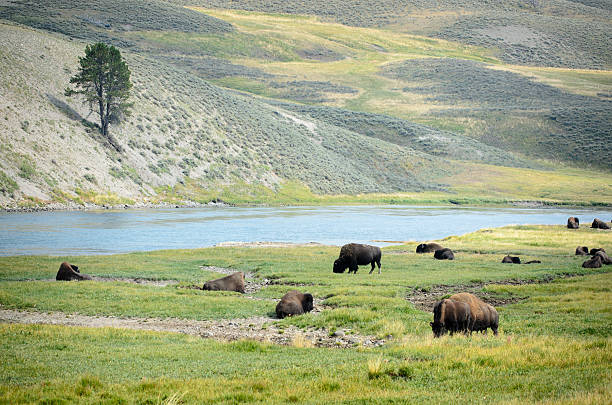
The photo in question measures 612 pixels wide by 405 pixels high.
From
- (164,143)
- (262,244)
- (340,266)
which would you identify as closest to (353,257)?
(340,266)

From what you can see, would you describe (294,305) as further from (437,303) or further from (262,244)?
(262,244)

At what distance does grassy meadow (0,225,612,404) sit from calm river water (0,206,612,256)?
11.7 m

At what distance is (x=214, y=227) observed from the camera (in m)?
55.2

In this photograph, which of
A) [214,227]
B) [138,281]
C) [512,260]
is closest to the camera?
[138,281]

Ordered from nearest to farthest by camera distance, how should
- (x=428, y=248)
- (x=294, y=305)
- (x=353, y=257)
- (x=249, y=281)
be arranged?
1. (x=294, y=305)
2. (x=249, y=281)
3. (x=353, y=257)
4. (x=428, y=248)

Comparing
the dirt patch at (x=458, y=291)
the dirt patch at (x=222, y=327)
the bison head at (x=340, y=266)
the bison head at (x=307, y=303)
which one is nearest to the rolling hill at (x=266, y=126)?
the bison head at (x=340, y=266)

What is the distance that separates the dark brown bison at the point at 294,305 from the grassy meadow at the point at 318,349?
0.74 m

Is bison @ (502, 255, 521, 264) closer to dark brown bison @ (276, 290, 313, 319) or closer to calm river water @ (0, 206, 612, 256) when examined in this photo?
calm river water @ (0, 206, 612, 256)

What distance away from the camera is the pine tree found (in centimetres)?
7688

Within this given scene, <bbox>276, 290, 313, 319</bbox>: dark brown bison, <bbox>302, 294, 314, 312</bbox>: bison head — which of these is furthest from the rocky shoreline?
<bbox>302, 294, 314, 312</bbox>: bison head

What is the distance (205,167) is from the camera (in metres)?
85.3

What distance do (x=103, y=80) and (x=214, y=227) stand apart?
35.3 metres

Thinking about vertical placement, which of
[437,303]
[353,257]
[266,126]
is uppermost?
[266,126]

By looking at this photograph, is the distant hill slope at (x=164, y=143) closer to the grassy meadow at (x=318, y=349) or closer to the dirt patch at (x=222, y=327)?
the grassy meadow at (x=318, y=349)
